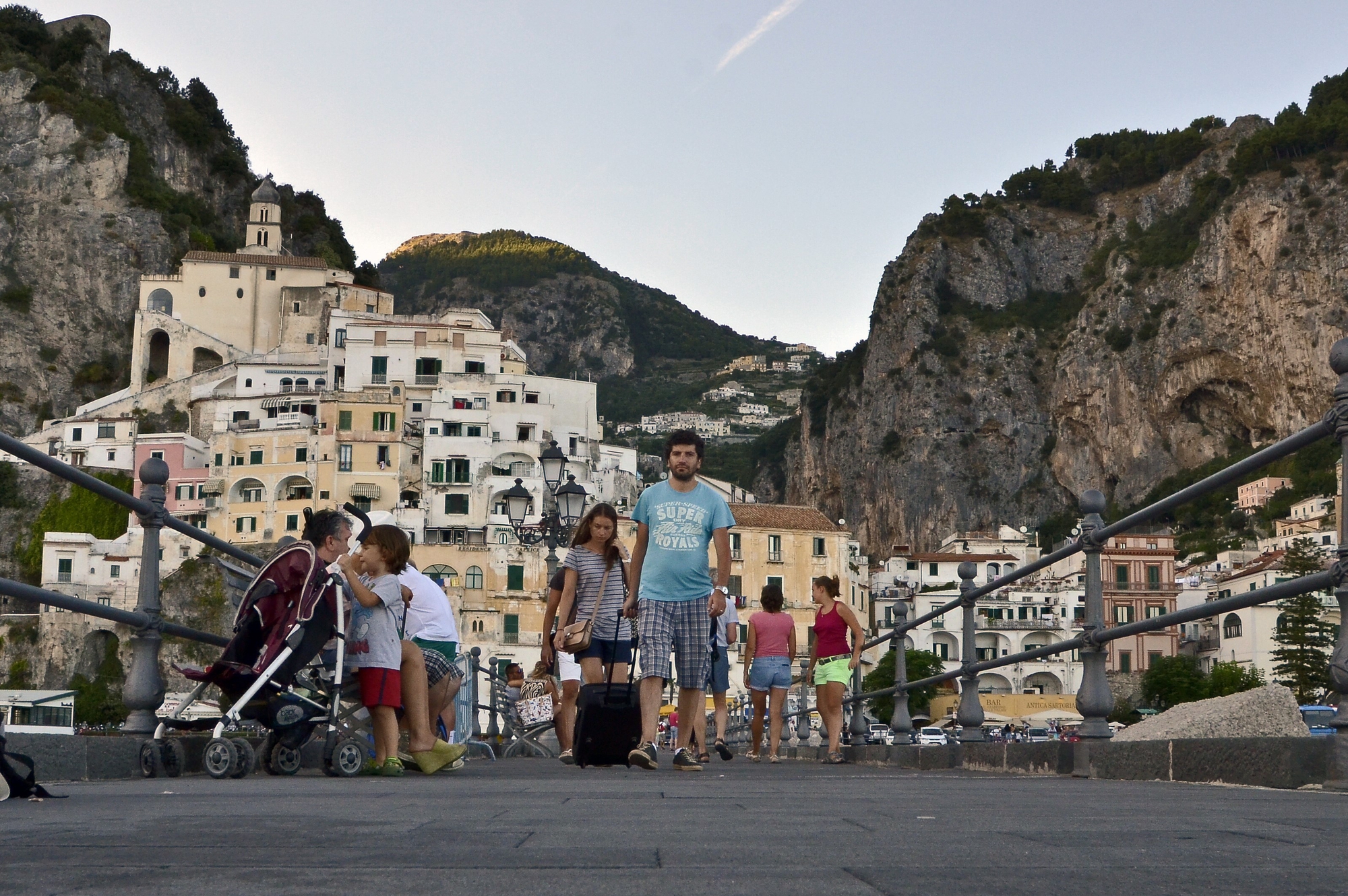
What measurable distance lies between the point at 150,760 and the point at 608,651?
3.53 meters

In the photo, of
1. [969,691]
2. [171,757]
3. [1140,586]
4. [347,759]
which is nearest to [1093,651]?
[969,691]

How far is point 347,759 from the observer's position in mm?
7230

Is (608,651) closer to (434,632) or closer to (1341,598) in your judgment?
(434,632)

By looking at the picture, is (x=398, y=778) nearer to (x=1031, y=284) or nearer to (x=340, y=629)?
(x=340, y=629)

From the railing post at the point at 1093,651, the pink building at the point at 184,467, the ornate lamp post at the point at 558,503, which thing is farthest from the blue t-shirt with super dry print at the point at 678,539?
the pink building at the point at 184,467

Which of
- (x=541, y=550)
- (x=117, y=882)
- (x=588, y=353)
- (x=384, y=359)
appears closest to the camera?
(x=117, y=882)

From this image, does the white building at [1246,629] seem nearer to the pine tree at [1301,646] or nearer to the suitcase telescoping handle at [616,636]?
the pine tree at [1301,646]

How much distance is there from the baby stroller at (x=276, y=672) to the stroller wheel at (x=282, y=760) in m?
0.03

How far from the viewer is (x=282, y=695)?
22.8 feet

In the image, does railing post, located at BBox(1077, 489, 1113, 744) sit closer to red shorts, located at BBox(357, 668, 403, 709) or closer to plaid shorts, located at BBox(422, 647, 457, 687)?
red shorts, located at BBox(357, 668, 403, 709)

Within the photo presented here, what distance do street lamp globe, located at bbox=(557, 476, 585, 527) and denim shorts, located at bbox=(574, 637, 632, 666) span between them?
7.83 metres

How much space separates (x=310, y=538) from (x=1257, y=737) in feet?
15.7

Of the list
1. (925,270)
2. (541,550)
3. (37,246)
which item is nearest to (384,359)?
(541,550)

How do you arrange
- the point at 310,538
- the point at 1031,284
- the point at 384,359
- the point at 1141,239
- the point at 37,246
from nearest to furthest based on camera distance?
the point at 310,538 < the point at 384,359 < the point at 37,246 < the point at 1141,239 < the point at 1031,284
